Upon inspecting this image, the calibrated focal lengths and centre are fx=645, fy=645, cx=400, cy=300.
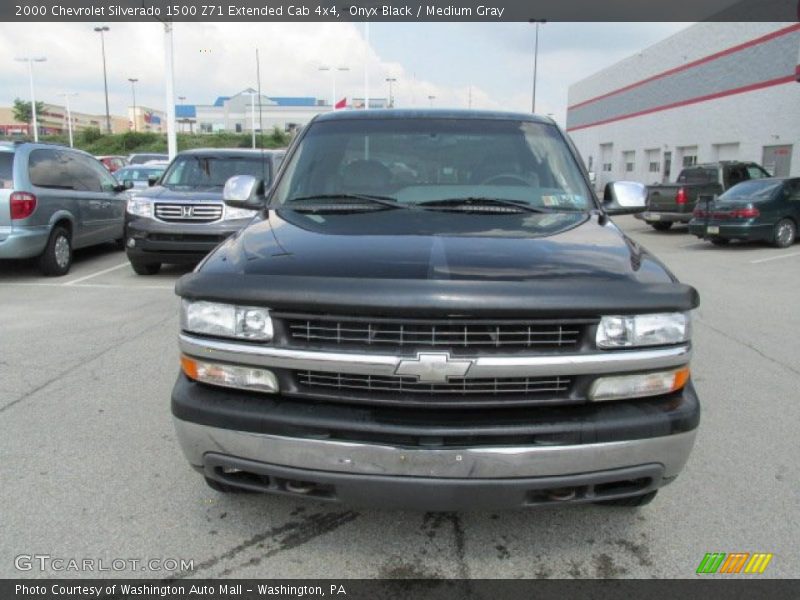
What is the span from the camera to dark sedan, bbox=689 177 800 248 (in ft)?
43.8

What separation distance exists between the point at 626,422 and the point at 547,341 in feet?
1.30

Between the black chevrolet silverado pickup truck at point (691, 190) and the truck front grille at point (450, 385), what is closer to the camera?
the truck front grille at point (450, 385)

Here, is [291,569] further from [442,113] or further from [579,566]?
[442,113]

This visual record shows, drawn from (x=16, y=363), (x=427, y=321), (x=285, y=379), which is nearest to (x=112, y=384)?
(x=16, y=363)

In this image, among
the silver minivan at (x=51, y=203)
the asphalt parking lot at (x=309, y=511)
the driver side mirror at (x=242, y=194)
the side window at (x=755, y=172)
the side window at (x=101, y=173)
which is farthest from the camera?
the side window at (x=755, y=172)

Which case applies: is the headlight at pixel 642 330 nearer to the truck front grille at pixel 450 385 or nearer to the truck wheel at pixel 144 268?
the truck front grille at pixel 450 385

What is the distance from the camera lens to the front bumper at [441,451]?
7.22ft

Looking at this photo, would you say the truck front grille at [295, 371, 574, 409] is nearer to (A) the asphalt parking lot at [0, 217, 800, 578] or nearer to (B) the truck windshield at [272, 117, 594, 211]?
(A) the asphalt parking lot at [0, 217, 800, 578]

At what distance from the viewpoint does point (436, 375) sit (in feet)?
7.27

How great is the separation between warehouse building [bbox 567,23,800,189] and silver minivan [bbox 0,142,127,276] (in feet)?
57.5

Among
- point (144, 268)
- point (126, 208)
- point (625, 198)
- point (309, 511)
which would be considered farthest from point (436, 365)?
point (126, 208)

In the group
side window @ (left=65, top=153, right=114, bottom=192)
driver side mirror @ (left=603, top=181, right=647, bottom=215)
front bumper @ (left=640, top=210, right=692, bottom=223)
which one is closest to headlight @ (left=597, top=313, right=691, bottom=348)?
driver side mirror @ (left=603, top=181, right=647, bottom=215)

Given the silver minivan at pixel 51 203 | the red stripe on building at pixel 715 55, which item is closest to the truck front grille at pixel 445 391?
the silver minivan at pixel 51 203

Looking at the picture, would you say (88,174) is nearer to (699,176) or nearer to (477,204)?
(477,204)
